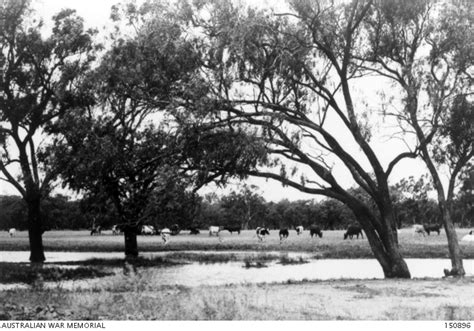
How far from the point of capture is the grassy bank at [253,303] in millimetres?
12281

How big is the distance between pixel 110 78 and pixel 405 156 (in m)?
11.2

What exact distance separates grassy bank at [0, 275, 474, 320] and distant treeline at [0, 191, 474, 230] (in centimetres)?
304

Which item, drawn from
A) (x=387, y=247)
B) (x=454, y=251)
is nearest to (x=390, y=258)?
(x=387, y=247)

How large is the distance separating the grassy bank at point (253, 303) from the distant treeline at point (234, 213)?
9.98ft

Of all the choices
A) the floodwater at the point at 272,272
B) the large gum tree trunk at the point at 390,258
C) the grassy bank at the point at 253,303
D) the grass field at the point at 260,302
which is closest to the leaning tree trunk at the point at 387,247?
the large gum tree trunk at the point at 390,258

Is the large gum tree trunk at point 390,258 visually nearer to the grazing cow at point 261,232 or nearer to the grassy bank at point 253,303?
the grassy bank at point 253,303

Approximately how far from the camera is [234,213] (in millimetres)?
107875

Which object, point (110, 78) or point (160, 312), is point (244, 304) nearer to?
point (160, 312)

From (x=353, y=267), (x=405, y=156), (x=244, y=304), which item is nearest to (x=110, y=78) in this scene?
(x=244, y=304)

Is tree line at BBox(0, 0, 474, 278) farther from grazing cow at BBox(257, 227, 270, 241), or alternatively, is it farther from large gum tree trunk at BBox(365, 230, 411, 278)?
grazing cow at BBox(257, 227, 270, 241)

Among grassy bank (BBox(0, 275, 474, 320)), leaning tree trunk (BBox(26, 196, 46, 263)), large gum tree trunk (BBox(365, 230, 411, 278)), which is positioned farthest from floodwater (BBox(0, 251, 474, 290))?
leaning tree trunk (BBox(26, 196, 46, 263))

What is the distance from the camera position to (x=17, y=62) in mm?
30844

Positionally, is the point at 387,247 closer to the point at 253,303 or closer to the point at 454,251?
the point at 454,251

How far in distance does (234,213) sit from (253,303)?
9393cm
